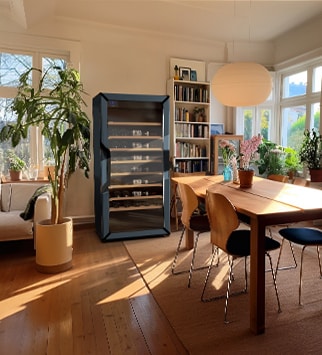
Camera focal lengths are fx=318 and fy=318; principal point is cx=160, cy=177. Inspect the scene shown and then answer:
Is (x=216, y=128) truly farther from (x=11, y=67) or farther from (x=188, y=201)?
(x=11, y=67)

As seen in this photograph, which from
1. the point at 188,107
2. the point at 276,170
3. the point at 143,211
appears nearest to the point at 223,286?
the point at 143,211

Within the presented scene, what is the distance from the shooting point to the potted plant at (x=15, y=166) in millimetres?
4203

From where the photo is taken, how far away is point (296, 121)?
5344 millimetres

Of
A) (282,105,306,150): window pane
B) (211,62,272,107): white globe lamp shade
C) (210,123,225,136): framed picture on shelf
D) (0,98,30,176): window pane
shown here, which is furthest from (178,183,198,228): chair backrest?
(282,105,306,150): window pane

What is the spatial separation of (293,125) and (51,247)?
4371 millimetres

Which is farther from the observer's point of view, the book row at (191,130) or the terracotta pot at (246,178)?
the book row at (191,130)

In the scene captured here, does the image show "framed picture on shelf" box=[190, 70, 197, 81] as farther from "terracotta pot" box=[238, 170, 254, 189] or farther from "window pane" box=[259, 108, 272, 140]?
"terracotta pot" box=[238, 170, 254, 189]

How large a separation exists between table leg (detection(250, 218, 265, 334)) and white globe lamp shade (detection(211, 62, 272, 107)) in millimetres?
1302

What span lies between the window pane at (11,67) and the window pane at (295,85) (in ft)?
13.6

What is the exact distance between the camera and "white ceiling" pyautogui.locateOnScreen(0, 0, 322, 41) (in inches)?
156

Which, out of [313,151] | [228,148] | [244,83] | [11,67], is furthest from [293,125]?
[11,67]

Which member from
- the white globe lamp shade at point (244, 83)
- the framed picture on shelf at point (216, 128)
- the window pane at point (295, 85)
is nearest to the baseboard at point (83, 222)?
the framed picture on shelf at point (216, 128)

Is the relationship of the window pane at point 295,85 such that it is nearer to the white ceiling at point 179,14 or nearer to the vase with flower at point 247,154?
the white ceiling at point 179,14

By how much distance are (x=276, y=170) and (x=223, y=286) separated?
279cm
